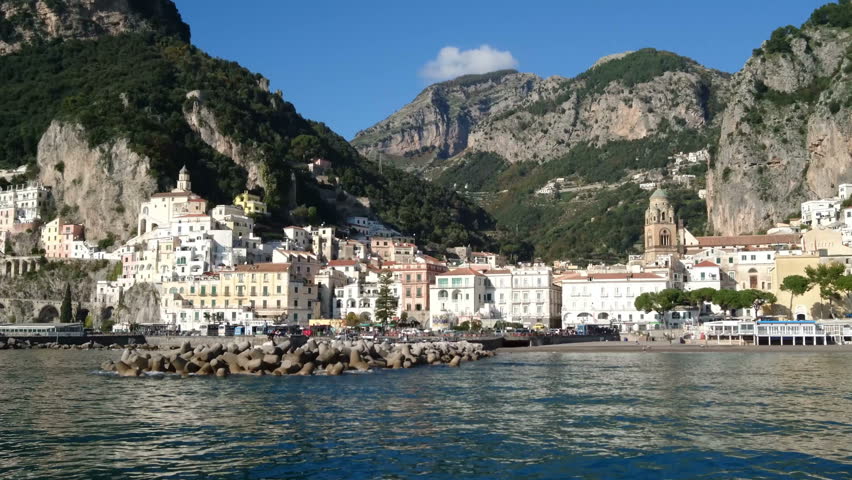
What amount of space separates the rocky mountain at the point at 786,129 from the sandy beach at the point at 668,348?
47531mm

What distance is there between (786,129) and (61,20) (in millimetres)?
105075

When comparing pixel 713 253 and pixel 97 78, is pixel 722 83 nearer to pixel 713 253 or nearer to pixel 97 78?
pixel 713 253

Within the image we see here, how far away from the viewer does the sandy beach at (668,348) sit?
196 feet

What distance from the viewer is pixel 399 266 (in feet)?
287

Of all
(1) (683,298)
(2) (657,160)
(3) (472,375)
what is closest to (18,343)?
(3) (472,375)

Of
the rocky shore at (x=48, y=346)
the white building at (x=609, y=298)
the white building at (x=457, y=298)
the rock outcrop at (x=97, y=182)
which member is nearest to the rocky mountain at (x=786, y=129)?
the white building at (x=609, y=298)

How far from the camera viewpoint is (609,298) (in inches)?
3125

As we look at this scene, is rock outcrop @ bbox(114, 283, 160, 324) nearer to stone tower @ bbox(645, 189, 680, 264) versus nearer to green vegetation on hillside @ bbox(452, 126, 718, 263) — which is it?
stone tower @ bbox(645, 189, 680, 264)

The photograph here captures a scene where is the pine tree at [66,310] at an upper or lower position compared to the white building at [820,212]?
lower

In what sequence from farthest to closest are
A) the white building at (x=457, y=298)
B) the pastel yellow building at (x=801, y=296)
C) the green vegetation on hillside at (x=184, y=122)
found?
the green vegetation on hillside at (x=184, y=122) → the white building at (x=457, y=298) → the pastel yellow building at (x=801, y=296)

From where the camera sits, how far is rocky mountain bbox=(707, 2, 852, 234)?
10344 centimetres

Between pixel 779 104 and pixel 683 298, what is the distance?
166 feet

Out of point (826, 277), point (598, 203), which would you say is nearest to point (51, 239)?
point (826, 277)

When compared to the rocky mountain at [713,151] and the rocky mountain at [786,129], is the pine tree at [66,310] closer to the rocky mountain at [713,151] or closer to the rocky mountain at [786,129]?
the rocky mountain at [713,151]
